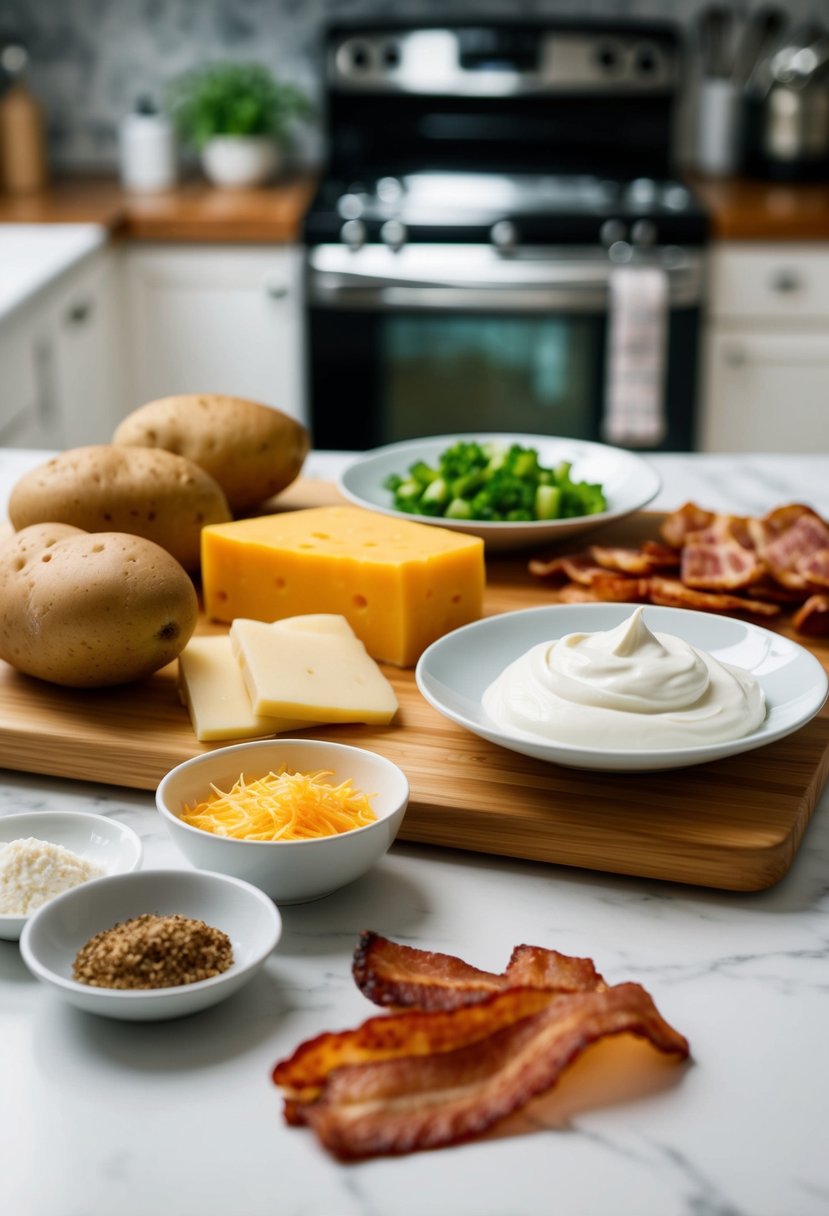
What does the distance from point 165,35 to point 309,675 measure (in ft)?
11.0

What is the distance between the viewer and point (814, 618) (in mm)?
1377

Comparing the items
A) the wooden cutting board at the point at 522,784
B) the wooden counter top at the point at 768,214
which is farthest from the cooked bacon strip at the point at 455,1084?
the wooden counter top at the point at 768,214

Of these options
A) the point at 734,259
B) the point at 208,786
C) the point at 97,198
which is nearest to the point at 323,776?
the point at 208,786

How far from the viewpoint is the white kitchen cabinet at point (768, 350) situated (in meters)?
3.27

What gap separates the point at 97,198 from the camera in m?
3.59

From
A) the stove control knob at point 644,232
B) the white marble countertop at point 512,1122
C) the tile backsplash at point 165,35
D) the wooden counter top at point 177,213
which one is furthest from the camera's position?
the tile backsplash at point 165,35

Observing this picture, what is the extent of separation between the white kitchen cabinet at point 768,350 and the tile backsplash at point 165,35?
102 centimetres

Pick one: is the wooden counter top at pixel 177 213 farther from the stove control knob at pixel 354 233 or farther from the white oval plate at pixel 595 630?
the white oval plate at pixel 595 630

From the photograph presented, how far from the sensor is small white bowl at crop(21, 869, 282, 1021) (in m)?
0.78

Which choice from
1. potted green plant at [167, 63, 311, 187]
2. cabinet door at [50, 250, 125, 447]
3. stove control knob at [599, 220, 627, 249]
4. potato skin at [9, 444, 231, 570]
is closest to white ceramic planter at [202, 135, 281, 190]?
potted green plant at [167, 63, 311, 187]

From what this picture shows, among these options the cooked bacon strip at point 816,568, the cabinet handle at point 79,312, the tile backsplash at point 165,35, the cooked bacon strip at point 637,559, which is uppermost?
the tile backsplash at point 165,35

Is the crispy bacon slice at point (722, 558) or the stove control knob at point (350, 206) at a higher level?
the stove control knob at point (350, 206)

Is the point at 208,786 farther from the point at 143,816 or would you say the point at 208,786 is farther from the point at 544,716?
the point at 544,716

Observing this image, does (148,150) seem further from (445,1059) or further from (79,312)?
(445,1059)
